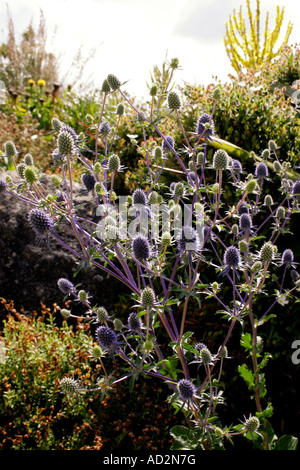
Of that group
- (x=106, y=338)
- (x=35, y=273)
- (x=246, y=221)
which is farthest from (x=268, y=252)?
(x=35, y=273)

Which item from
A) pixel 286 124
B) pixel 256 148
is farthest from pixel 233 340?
pixel 286 124

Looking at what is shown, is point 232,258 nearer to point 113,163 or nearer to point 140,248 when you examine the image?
point 140,248

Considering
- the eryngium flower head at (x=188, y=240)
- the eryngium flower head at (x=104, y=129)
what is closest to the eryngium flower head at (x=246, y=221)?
the eryngium flower head at (x=188, y=240)

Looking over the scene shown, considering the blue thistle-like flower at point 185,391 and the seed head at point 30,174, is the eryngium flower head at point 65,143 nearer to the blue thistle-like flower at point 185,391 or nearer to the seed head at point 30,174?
the seed head at point 30,174

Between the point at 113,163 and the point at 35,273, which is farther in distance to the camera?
the point at 35,273

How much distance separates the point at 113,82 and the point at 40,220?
2.96 feet

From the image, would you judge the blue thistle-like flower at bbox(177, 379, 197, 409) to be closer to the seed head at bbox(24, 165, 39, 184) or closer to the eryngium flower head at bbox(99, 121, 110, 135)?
the seed head at bbox(24, 165, 39, 184)

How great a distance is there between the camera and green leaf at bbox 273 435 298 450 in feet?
7.31

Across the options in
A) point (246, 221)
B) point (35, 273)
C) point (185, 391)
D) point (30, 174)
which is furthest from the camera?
point (35, 273)

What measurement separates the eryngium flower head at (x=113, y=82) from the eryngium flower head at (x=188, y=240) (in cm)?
93

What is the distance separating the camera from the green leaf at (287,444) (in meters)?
2.23

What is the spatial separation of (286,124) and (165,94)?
5.93 feet

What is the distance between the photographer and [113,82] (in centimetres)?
221

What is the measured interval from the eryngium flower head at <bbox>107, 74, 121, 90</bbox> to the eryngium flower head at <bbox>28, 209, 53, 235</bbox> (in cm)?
83
